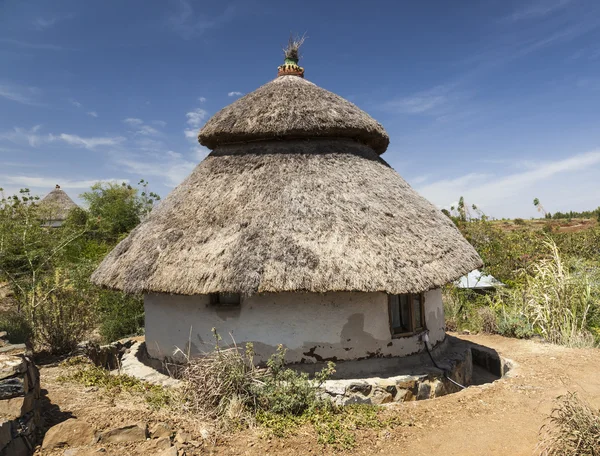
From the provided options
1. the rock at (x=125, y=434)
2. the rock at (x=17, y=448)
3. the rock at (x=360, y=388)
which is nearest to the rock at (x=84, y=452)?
the rock at (x=125, y=434)

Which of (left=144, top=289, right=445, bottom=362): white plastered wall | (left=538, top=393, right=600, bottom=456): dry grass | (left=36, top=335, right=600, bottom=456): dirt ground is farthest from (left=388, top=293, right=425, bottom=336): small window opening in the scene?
(left=538, top=393, right=600, bottom=456): dry grass

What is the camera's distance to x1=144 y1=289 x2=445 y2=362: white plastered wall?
20.6ft

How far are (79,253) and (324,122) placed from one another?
452 inches

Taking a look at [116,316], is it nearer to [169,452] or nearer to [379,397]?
[169,452]

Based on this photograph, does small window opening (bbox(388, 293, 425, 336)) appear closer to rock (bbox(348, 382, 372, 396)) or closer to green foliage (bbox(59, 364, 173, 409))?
rock (bbox(348, 382, 372, 396))

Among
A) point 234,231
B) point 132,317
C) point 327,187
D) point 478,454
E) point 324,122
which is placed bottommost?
point 478,454

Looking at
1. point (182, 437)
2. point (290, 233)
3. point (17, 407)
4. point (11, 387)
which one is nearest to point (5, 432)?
point (17, 407)

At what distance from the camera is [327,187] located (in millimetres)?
7074

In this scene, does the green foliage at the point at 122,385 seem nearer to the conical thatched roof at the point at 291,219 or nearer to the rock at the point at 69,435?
the rock at the point at 69,435

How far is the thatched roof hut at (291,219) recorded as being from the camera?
6.02 metres

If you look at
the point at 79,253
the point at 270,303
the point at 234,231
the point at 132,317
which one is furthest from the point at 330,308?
the point at 79,253

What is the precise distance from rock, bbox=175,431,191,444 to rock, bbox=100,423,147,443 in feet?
1.18

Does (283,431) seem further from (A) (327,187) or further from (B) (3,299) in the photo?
(B) (3,299)

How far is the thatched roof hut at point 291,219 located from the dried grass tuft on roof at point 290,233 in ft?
0.06
